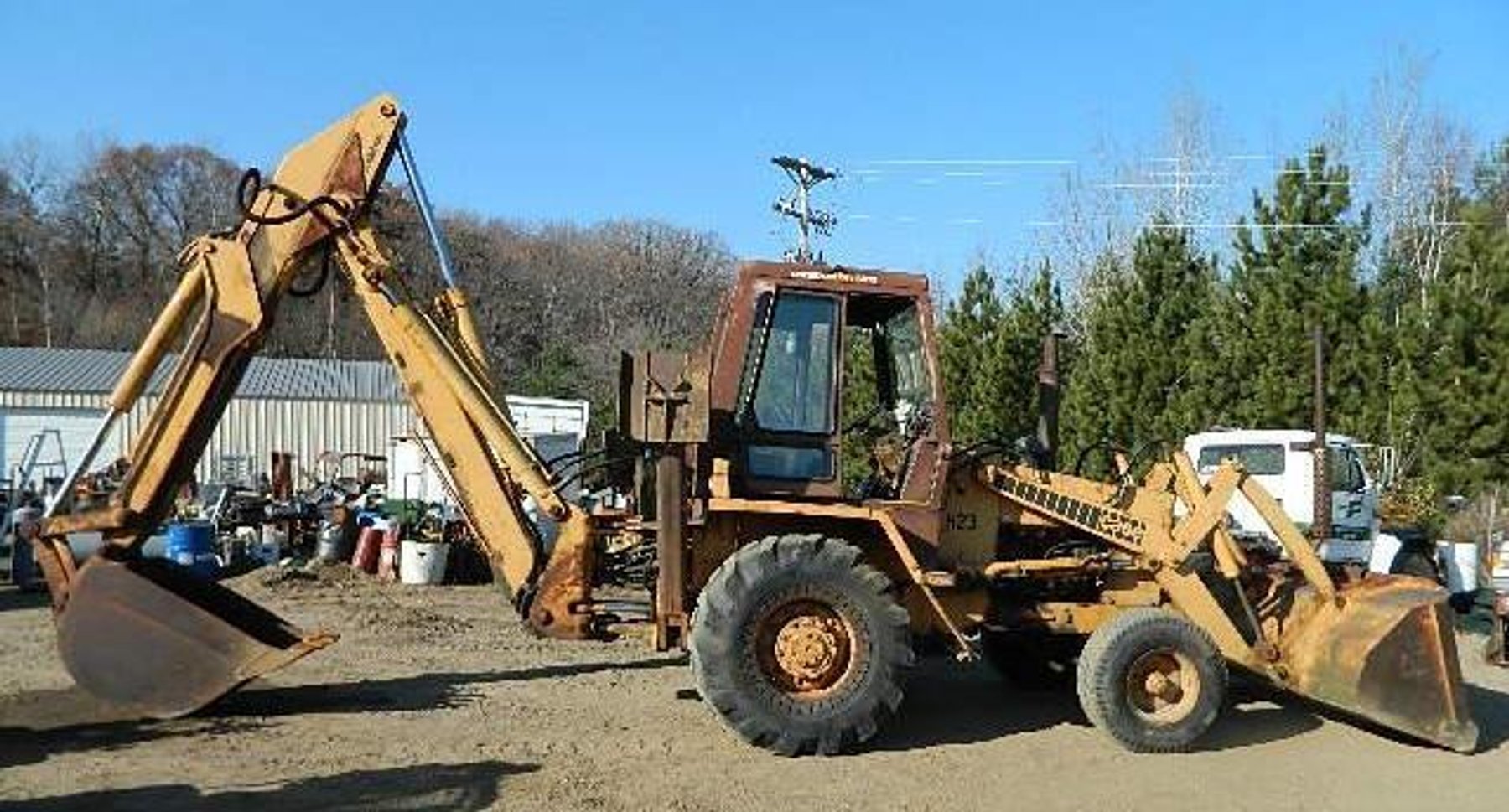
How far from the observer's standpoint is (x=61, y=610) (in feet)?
30.0

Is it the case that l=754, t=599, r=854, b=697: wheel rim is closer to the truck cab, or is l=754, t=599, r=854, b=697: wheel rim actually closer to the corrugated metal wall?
the truck cab

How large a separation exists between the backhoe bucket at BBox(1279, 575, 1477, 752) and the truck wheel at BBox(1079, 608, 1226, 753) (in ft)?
2.25

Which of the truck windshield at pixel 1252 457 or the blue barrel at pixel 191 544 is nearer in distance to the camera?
the truck windshield at pixel 1252 457

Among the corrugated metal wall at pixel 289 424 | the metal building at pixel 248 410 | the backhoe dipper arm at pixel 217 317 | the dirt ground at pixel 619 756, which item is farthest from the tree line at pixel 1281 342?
the corrugated metal wall at pixel 289 424

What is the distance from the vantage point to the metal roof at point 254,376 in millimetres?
42281

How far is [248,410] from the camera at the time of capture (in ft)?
140

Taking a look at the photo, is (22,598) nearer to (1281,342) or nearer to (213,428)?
(213,428)

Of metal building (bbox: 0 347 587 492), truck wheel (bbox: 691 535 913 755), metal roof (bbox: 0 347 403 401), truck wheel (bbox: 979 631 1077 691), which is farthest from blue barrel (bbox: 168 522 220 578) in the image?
metal roof (bbox: 0 347 403 401)

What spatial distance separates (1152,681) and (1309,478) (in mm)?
9413

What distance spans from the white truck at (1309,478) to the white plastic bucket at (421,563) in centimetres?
984

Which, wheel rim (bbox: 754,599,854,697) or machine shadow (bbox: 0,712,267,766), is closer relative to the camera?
machine shadow (bbox: 0,712,267,766)

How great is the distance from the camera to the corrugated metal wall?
1629 inches

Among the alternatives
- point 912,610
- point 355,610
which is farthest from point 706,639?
point 355,610

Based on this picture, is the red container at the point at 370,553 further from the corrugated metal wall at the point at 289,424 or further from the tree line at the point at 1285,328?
the corrugated metal wall at the point at 289,424
